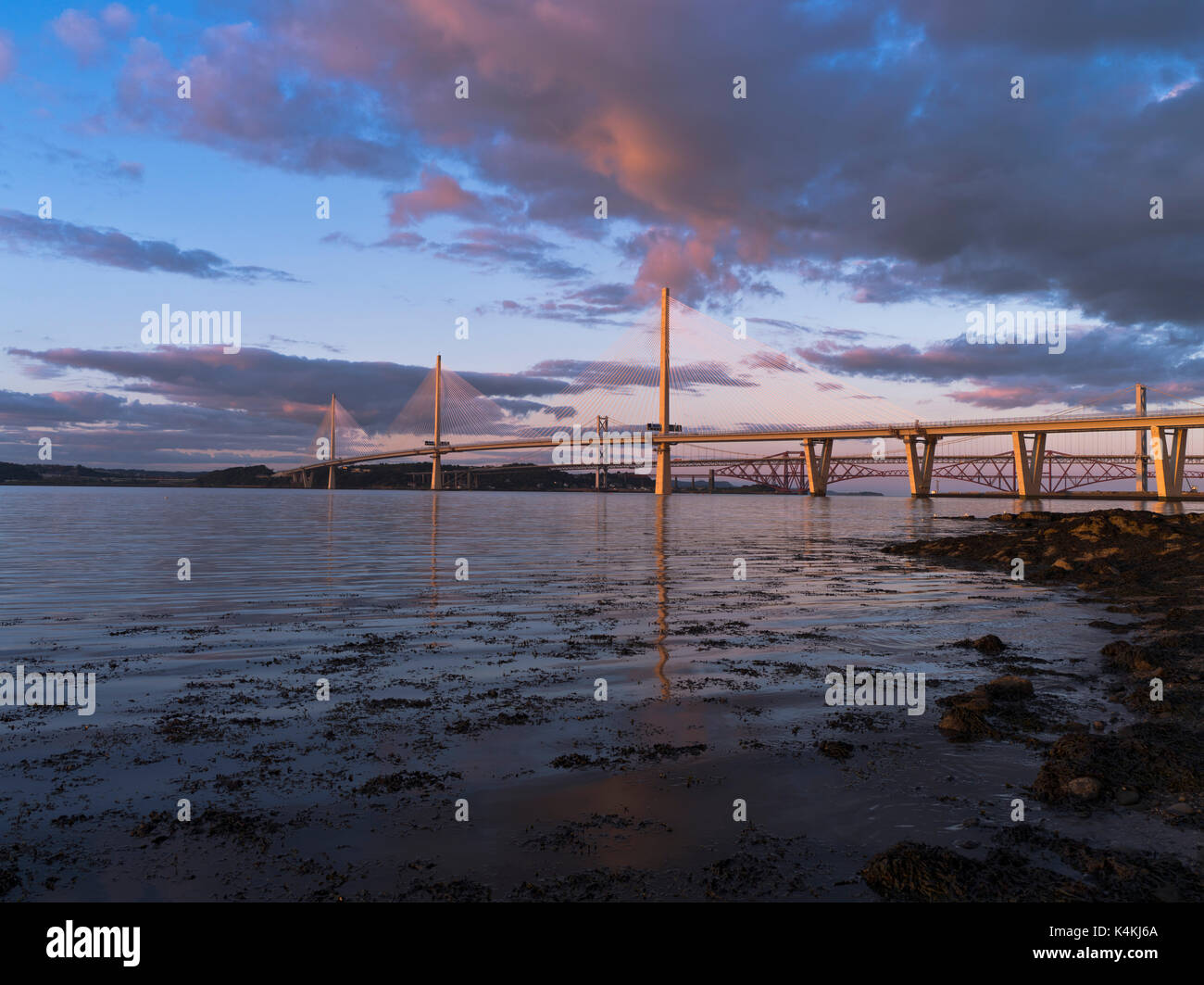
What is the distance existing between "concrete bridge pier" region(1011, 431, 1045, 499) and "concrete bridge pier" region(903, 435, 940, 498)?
10649 millimetres

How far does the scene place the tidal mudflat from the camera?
4.19 metres

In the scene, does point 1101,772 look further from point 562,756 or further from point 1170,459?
point 1170,459

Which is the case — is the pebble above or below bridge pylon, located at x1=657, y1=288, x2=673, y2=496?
below

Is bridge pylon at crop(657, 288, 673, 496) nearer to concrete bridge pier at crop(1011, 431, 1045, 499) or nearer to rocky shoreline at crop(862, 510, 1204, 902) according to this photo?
concrete bridge pier at crop(1011, 431, 1045, 499)

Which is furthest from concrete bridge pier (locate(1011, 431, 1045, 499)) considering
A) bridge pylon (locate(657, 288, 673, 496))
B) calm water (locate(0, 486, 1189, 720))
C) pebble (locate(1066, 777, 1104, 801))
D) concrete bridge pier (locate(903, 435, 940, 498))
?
pebble (locate(1066, 777, 1104, 801))

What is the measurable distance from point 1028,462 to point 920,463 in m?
13.9

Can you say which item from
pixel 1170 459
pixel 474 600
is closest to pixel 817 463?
pixel 1170 459

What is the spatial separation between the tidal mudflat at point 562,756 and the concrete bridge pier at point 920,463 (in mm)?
96374

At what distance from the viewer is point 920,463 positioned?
106500mm

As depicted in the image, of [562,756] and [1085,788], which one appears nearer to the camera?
[1085,788]
